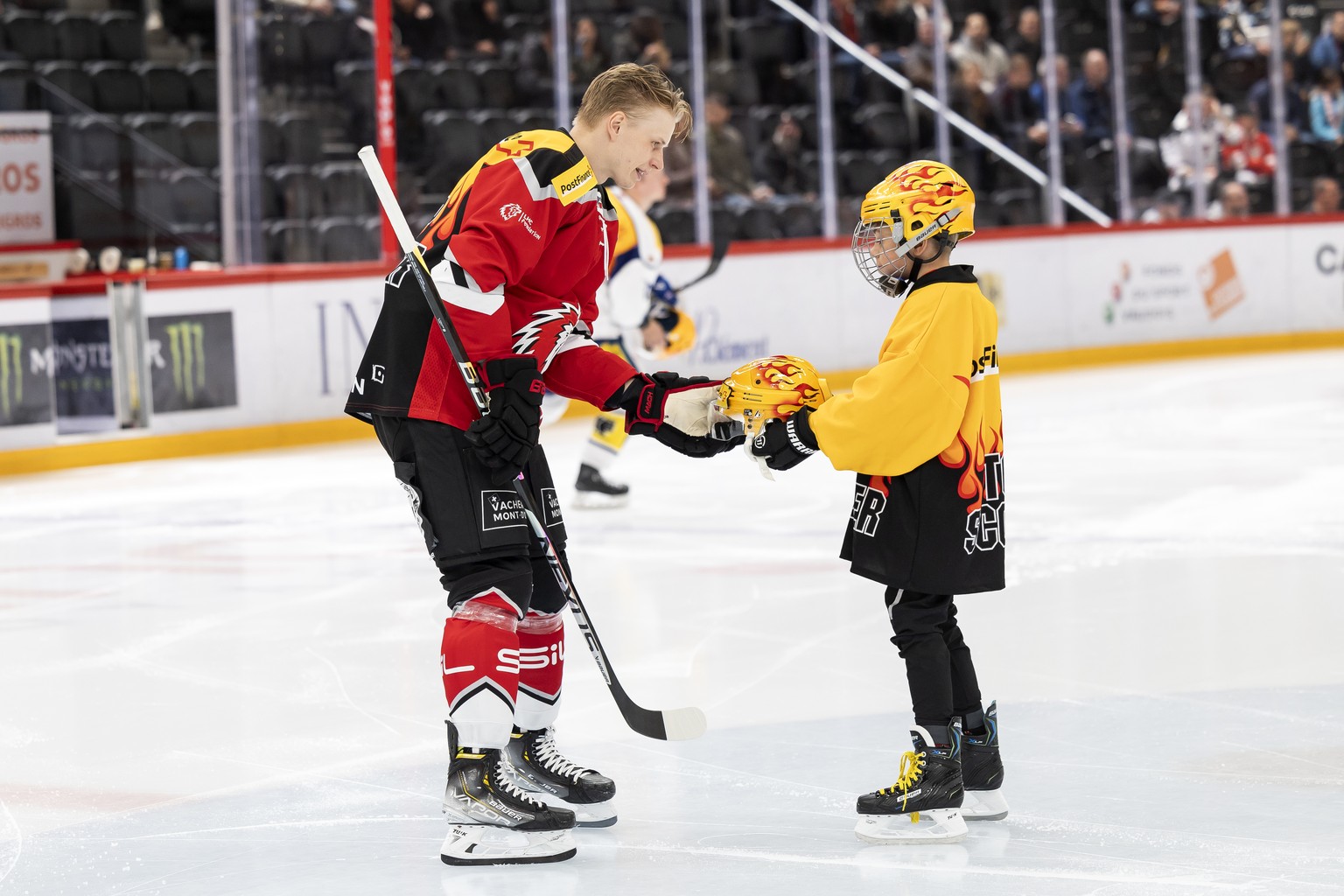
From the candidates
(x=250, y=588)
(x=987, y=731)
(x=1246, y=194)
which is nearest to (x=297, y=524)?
(x=250, y=588)

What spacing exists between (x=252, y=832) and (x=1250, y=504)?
13.9 feet

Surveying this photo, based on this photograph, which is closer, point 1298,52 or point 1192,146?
point 1192,146

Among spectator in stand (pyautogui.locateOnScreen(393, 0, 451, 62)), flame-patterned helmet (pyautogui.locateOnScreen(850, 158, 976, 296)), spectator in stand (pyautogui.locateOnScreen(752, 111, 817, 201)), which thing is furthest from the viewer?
spectator in stand (pyautogui.locateOnScreen(752, 111, 817, 201))

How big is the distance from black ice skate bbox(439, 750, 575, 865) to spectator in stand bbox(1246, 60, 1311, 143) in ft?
38.0

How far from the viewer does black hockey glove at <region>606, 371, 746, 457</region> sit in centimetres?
300

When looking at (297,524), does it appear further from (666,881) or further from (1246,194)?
(1246,194)

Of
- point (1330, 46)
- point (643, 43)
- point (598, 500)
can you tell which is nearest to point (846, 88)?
point (643, 43)

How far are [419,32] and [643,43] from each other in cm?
140

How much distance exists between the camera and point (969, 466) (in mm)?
2844

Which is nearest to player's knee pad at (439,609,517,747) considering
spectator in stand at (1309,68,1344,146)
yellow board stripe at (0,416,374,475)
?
yellow board stripe at (0,416,374,475)

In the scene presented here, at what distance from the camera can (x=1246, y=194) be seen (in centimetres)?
1284

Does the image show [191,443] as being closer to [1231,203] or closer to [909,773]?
[909,773]

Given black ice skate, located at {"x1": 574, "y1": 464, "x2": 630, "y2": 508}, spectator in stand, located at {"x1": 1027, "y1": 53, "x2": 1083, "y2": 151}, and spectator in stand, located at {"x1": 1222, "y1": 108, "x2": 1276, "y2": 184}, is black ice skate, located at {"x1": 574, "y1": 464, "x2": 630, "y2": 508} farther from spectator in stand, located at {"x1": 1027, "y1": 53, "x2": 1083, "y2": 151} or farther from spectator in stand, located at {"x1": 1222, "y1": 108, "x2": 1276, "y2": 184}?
spectator in stand, located at {"x1": 1222, "y1": 108, "x2": 1276, "y2": 184}

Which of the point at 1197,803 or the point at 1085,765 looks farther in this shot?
the point at 1085,765
